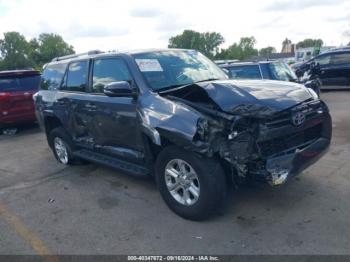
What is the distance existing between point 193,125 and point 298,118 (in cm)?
115

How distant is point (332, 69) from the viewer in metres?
13.8

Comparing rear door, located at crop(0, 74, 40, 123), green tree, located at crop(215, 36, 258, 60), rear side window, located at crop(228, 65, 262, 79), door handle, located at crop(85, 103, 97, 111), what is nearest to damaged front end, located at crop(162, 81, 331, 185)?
door handle, located at crop(85, 103, 97, 111)

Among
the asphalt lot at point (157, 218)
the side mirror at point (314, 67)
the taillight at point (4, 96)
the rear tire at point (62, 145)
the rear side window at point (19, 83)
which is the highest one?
the rear side window at point (19, 83)

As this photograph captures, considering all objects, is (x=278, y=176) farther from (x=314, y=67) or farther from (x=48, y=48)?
(x=48, y=48)

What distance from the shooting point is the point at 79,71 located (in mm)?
5668

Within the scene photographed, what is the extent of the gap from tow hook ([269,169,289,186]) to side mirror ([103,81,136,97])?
191 cm

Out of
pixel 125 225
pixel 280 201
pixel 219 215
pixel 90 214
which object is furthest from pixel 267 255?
pixel 90 214

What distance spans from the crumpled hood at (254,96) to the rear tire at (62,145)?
3045 millimetres

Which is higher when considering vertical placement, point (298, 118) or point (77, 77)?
point (77, 77)

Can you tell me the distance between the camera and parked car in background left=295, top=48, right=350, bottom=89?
13.5m

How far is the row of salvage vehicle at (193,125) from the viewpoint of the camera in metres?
3.56

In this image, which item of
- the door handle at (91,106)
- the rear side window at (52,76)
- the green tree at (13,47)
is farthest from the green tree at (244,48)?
the door handle at (91,106)

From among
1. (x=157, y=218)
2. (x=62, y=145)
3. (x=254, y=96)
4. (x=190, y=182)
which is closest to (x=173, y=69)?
(x=254, y=96)

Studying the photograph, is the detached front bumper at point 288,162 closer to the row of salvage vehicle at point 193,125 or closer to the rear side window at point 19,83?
the row of salvage vehicle at point 193,125
